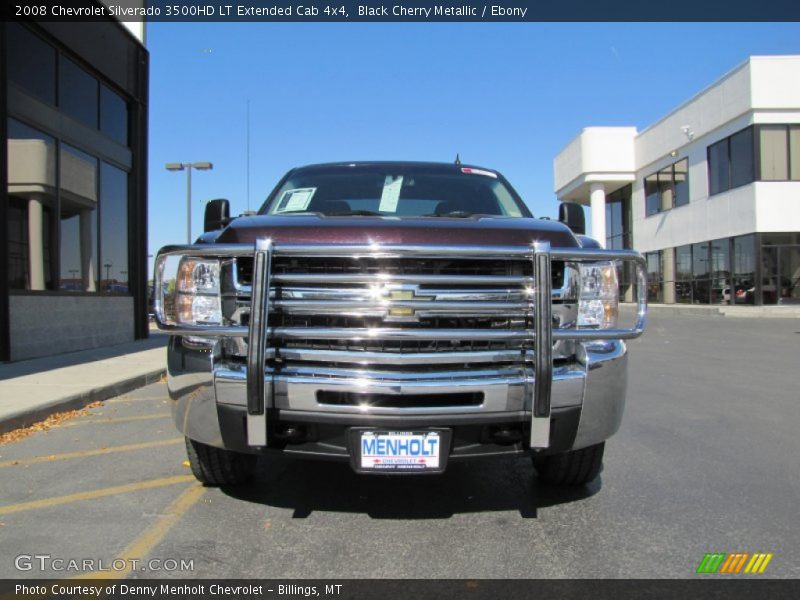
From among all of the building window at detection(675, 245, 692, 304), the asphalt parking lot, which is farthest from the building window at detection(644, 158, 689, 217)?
the asphalt parking lot

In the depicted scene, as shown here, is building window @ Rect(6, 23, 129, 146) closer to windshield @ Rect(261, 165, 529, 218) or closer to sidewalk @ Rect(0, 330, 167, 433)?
sidewalk @ Rect(0, 330, 167, 433)

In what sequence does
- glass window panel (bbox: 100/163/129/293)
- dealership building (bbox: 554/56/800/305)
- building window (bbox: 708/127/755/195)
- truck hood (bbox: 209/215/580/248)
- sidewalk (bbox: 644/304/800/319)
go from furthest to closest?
1. building window (bbox: 708/127/755/195)
2. dealership building (bbox: 554/56/800/305)
3. sidewalk (bbox: 644/304/800/319)
4. glass window panel (bbox: 100/163/129/293)
5. truck hood (bbox: 209/215/580/248)

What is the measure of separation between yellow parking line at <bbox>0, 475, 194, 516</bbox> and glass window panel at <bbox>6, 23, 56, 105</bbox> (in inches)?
307

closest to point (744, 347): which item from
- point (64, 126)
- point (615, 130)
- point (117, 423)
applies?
point (117, 423)

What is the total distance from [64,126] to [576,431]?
1046 cm

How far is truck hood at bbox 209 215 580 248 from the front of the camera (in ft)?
9.71

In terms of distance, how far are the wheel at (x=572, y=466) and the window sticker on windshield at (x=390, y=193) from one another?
1.89 metres

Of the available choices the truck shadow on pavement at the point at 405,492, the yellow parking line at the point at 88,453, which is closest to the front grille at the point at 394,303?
the truck shadow on pavement at the point at 405,492

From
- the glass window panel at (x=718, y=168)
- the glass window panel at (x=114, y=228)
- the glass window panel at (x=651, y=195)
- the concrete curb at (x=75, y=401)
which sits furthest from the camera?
the glass window panel at (x=651, y=195)

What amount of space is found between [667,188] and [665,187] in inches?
9.2

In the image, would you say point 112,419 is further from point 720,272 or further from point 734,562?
point 720,272

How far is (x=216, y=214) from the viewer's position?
4.27 m

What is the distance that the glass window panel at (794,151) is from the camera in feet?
74.9

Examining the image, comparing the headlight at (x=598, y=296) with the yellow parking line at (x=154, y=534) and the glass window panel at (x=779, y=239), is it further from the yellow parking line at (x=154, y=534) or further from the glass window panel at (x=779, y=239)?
the glass window panel at (x=779, y=239)
